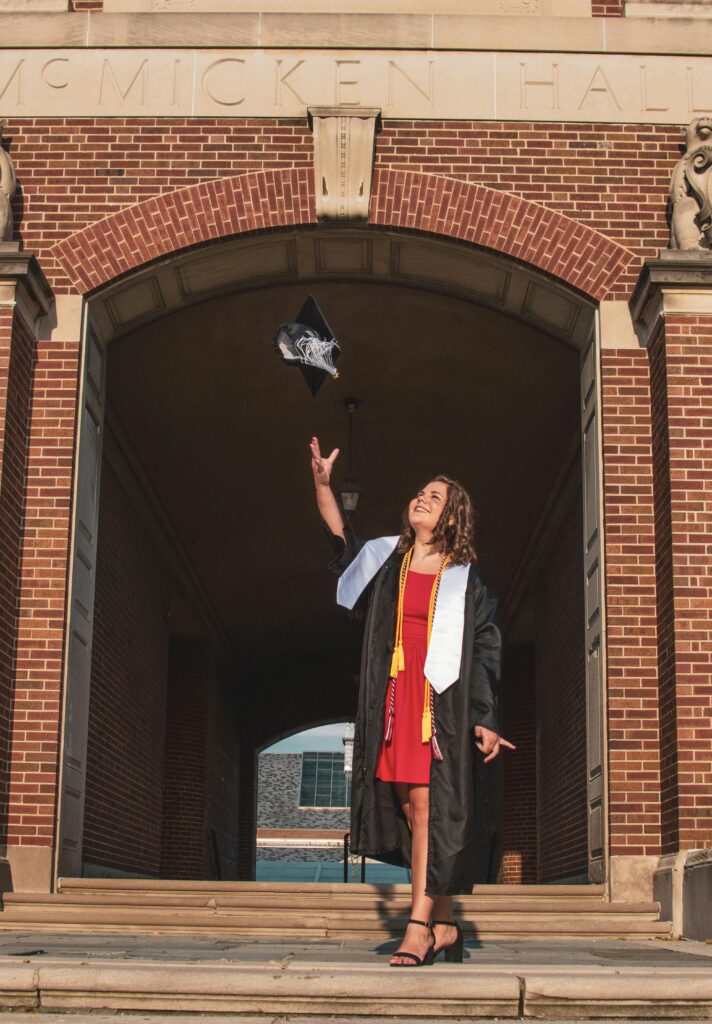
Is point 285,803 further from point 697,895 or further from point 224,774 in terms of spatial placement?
point 697,895

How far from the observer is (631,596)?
8859 millimetres

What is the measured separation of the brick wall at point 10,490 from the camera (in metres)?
8.59

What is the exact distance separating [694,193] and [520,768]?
33.9 ft

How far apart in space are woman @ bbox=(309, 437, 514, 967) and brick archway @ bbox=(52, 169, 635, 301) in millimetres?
4371

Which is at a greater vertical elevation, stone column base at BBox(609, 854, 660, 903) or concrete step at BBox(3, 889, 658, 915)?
stone column base at BBox(609, 854, 660, 903)

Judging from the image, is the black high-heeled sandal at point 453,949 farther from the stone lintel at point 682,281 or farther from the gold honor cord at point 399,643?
the stone lintel at point 682,281

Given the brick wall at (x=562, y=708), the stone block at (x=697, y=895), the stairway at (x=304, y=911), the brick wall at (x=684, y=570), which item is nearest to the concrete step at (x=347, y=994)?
the stairway at (x=304, y=911)

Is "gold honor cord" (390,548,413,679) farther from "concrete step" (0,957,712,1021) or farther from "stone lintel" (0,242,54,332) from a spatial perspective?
"stone lintel" (0,242,54,332)

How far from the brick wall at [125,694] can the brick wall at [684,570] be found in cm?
497

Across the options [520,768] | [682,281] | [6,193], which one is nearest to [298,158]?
[6,193]

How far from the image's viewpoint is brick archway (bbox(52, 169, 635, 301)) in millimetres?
9586

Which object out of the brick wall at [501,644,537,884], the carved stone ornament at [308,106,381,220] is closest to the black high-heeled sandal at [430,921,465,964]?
the carved stone ornament at [308,106,381,220]

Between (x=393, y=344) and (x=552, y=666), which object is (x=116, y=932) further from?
(x=552, y=666)

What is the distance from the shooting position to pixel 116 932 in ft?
23.8
